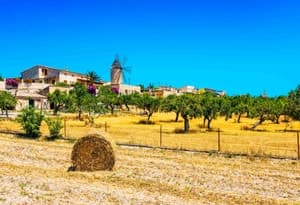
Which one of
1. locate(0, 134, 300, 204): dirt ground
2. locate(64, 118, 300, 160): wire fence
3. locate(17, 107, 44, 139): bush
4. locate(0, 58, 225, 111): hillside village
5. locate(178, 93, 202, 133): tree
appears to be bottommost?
locate(0, 134, 300, 204): dirt ground

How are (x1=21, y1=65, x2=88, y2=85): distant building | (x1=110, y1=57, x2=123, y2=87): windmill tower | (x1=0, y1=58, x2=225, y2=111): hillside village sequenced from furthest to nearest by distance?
(x1=110, y1=57, x2=123, y2=87): windmill tower
(x1=21, y1=65, x2=88, y2=85): distant building
(x1=0, y1=58, x2=225, y2=111): hillside village

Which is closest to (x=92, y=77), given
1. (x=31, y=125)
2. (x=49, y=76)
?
(x=49, y=76)

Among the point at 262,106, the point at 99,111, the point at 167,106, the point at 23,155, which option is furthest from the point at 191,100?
the point at 23,155

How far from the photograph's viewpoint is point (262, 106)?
61.7 m

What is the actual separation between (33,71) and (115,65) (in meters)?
24.5

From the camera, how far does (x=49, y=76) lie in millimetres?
116875

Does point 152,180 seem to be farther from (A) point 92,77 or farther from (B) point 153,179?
(A) point 92,77

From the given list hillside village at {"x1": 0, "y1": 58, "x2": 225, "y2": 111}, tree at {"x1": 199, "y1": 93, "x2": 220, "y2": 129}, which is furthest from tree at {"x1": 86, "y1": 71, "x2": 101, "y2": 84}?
tree at {"x1": 199, "y1": 93, "x2": 220, "y2": 129}

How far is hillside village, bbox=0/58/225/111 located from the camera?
82.2 m

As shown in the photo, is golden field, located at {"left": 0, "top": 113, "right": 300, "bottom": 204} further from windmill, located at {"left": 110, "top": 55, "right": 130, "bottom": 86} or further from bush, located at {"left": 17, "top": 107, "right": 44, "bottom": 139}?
windmill, located at {"left": 110, "top": 55, "right": 130, "bottom": 86}

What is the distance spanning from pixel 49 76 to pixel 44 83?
926 cm

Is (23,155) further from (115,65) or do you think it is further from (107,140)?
(115,65)

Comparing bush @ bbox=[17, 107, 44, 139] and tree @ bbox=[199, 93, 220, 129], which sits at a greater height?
tree @ bbox=[199, 93, 220, 129]

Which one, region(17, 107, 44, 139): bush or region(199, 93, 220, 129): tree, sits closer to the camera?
region(17, 107, 44, 139): bush
